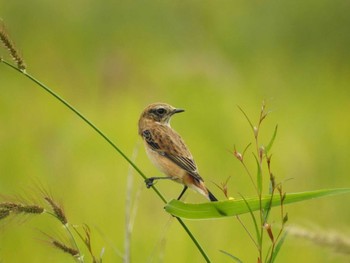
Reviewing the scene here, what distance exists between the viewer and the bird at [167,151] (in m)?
3.29

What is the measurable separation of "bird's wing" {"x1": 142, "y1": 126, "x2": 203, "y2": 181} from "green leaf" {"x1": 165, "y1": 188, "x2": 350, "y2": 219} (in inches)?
29.8

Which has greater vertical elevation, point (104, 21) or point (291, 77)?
point (104, 21)

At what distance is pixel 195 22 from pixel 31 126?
3146 mm

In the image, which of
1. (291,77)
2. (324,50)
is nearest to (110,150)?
(291,77)

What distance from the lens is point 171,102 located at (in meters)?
7.79

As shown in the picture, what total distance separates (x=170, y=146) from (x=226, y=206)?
46.0 inches

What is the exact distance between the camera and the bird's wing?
3.35 meters

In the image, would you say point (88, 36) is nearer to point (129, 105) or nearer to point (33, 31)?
point (33, 31)

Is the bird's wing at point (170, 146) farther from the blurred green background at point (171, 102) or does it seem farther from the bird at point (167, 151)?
the blurred green background at point (171, 102)

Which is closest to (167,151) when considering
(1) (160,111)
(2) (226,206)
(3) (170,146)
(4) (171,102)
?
(3) (170,146)

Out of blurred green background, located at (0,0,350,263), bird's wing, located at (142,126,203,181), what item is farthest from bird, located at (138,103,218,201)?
blurred green background, located at (0,0,350,263)

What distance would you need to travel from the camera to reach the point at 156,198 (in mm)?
6156

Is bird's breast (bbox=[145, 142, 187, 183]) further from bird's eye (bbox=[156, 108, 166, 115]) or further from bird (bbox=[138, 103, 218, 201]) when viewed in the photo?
bird's eye (bbox=[156, 108, 166, 115])

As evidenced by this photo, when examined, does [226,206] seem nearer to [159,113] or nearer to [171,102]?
[159,113]
